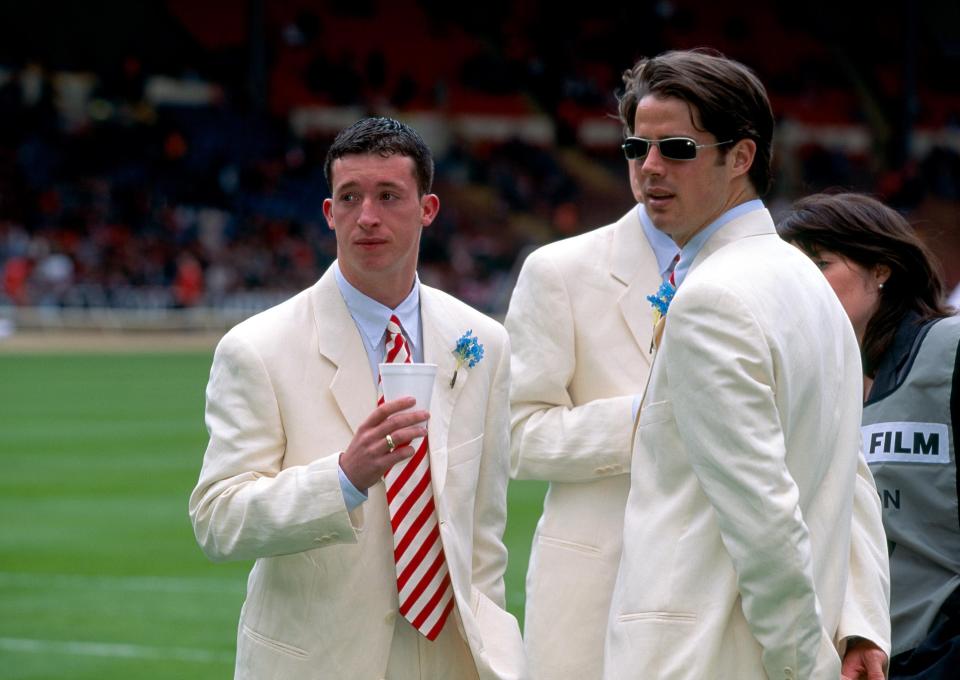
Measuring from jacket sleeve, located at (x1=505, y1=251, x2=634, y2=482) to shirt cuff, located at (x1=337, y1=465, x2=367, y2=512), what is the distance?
45.9 inches

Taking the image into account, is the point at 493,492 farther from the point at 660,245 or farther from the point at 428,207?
the point at 660,245

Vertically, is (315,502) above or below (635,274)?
below

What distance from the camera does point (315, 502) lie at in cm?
347

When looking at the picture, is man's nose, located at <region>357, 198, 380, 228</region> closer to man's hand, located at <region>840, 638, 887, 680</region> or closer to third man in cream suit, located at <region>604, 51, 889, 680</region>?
third man in cream suit, located at <region>604, 51, 889, 680</region>

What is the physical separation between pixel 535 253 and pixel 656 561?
1667mm

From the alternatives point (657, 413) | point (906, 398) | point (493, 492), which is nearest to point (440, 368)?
point (493, 492)

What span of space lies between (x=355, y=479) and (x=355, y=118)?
40.1m

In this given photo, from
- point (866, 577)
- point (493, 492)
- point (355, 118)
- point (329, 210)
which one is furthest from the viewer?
point (355, 118)

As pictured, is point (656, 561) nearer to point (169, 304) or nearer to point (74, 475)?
point (74, 475)

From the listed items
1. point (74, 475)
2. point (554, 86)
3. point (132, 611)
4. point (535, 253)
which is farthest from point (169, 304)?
point (535, 253)

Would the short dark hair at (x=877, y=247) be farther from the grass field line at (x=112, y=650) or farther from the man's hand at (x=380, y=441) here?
the grass field line at (x=112, y=650)

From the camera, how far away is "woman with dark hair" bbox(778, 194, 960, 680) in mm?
4020

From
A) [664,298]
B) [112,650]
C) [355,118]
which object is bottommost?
[112,650]

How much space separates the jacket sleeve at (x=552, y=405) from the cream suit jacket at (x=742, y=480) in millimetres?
1002
